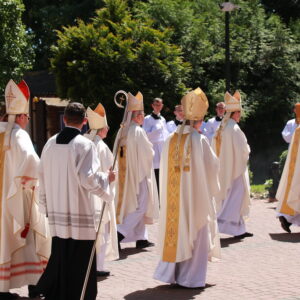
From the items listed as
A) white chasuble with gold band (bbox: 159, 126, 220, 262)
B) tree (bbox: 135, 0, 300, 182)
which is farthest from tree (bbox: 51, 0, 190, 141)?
white chasuble with gold band (bbox: 159, 126, 220, 262)

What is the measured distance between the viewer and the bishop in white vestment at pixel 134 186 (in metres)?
11.2

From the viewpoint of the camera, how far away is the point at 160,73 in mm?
22188

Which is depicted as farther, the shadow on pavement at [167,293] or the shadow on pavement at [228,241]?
the shadow on pavement at [228,241]

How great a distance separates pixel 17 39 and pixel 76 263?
1947 cm

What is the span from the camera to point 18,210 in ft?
26.1

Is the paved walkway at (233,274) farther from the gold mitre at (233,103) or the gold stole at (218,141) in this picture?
the gold mitre at (233,103)

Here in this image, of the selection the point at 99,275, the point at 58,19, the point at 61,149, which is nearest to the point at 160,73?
the point at 58,19

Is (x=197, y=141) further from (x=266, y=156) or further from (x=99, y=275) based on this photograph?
(x=266, y=156)

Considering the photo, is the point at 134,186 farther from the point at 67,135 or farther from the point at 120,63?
the point at 120,63

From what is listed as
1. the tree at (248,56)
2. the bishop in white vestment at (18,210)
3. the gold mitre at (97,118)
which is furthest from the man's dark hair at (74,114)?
the tree at (248,56)

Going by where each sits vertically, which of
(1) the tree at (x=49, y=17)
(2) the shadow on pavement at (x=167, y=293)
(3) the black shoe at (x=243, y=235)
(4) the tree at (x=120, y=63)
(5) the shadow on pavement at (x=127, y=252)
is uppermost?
(1) the tree at (x=49, y=17)

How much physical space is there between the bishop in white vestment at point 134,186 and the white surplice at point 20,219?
10.2 feet

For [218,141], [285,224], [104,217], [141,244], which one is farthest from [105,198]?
[285,224]

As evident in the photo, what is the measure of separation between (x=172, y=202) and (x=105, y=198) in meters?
1.78
